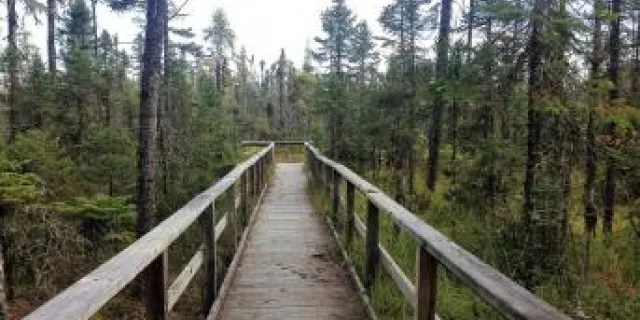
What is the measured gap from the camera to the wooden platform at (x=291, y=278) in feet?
16.2

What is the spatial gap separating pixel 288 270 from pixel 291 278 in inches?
13.8

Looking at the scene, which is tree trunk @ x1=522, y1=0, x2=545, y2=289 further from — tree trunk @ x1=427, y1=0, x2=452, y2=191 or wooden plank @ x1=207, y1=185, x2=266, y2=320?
tree trunk @ x1=427, y1=0, x2=452, y2=191

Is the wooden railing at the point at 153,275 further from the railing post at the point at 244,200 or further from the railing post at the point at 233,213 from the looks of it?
the railing post at the point at 244,200

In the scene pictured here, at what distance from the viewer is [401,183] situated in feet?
50.1

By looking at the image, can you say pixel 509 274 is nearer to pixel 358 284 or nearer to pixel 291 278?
pixel 358 284

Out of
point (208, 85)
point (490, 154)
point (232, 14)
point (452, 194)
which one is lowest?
point (452, 194)

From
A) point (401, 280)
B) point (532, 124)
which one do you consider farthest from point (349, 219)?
point (401, 280)

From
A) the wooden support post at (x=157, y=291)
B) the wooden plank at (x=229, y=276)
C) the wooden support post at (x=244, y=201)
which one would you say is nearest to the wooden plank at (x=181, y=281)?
the wooden support post at (x=157, y=291)

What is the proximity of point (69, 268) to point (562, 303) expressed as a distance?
7848 mm

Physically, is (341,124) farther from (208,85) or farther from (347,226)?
(347,226)

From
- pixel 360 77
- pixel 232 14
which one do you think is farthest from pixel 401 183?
pixel 232 14

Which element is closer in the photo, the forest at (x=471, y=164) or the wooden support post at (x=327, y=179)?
the forest at (x=471, y=164)

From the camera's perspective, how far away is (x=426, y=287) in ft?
10.5

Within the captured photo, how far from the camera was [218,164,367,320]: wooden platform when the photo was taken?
494cm
